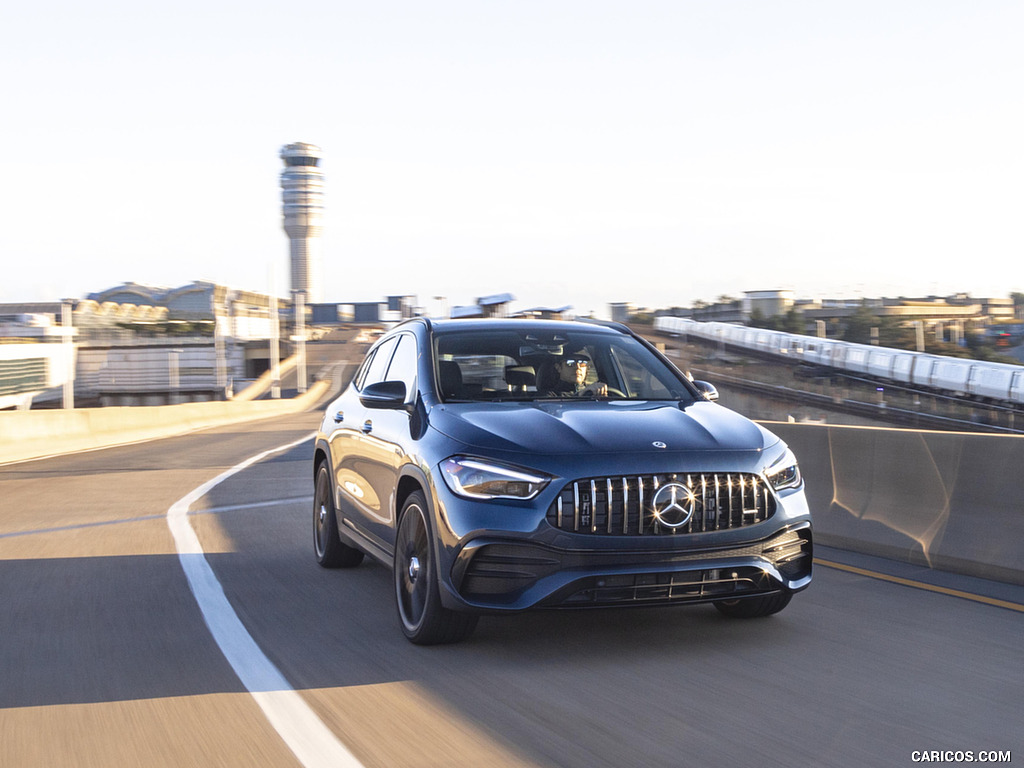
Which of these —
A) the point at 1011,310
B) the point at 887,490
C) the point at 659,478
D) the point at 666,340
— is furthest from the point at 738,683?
the point at 1011,310

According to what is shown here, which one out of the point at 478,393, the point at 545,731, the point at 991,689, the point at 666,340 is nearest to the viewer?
the point at 545,731

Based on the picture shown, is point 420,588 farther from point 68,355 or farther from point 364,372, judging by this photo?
point 68,355

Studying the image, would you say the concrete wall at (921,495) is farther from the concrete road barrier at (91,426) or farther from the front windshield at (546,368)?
the concrete road barrier at (91,426)

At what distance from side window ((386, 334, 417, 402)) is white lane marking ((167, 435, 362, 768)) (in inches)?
65.3

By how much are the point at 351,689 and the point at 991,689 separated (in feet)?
9.28

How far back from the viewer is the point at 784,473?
5867 mm

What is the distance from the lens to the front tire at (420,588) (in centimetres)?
582

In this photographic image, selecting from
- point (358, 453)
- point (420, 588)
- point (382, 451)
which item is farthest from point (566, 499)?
point (358, 453)

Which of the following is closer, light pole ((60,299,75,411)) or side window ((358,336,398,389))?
side window ((358,336,398,389))

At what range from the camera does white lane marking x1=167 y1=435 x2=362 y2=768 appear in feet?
14.3

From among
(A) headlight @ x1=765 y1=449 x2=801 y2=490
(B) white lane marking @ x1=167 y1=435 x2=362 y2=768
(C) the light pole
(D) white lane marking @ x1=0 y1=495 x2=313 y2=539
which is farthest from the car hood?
(C) the light pole

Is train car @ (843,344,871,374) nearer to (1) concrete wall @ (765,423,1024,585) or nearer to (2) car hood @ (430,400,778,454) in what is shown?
(1) concrete wall @ (765,423,1024,585)

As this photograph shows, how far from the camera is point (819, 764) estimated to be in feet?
13.5

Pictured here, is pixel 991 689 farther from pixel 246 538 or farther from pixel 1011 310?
pixel 1011 310
